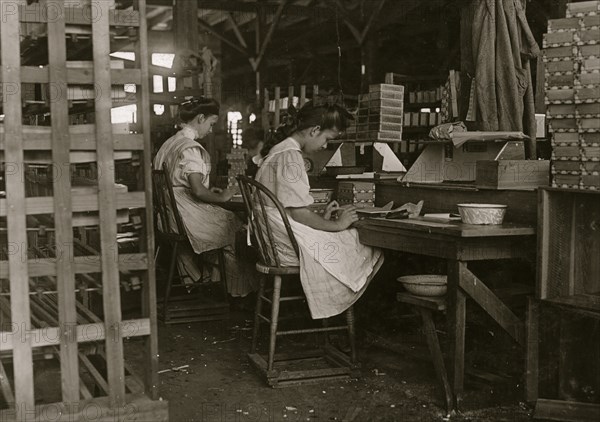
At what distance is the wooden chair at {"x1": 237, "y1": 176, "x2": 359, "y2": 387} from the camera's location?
164 inches

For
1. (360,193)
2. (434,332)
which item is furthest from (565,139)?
(360,193)

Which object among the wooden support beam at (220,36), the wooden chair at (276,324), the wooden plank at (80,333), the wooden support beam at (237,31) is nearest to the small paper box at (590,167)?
the wooden chair at (276,324)

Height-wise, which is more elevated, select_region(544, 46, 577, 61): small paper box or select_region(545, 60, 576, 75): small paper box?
select_region(544, 46, 577, 61): small paper box

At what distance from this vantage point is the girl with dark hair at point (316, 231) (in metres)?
4.26

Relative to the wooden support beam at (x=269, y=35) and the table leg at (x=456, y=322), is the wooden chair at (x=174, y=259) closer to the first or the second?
the table leg at (x=456, y=322)

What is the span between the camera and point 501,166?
402cm

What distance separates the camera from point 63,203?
2877 mm

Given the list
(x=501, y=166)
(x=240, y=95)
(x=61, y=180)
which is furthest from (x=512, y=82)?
(x=240, y=95)

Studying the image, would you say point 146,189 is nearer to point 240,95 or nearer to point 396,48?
point 396,48

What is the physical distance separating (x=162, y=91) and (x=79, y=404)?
20.0ft

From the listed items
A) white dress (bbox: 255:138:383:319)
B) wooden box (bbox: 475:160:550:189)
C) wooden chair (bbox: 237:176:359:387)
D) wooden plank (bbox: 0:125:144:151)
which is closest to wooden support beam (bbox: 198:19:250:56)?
white dress (bbox: 255:138:383:319)

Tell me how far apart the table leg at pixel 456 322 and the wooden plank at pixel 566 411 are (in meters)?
0.40

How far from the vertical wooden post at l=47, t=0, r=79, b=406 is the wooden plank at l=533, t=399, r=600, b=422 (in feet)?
7.20

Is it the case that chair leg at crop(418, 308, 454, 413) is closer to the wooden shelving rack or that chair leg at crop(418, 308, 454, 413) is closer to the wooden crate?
the wooden crate
